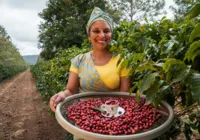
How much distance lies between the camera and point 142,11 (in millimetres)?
26766

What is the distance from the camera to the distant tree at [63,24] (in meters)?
17.2

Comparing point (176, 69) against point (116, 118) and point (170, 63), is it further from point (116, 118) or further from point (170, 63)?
point (116, 118)

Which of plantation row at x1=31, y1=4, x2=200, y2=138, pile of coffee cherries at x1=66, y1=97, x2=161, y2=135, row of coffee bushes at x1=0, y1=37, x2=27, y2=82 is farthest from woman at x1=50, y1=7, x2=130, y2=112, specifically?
row of coffee bushes at x1=0, y1=37, x2=27, y2=82

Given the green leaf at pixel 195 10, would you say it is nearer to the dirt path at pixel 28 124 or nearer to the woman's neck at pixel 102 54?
the woman's neck at pixel 102 54

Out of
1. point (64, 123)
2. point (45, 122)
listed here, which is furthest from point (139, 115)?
point (45, 122)

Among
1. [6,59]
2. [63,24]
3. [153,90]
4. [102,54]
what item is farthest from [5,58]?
[153,90]

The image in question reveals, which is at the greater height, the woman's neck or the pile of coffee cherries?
the woman's neck

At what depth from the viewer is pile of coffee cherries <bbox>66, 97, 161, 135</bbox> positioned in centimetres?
104

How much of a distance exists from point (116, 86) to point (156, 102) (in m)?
0.58

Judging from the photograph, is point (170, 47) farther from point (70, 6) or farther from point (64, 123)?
point (70, 6)

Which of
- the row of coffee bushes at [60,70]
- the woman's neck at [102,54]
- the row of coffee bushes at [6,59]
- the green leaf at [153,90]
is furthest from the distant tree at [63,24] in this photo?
the green leaf at [153,90]

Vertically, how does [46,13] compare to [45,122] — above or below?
above

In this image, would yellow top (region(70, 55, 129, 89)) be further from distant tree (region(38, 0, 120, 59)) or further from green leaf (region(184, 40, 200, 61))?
distant tree (region(38, 0, 120, 59))

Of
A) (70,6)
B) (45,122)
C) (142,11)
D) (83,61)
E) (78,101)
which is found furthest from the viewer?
(142,11)
